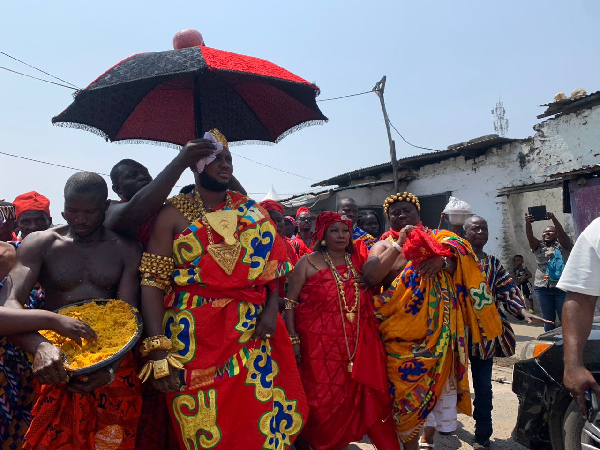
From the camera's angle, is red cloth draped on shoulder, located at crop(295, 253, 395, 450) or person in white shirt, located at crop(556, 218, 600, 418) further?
red cloth draped on shoulder, located at crop(295, 253, 395, 450)

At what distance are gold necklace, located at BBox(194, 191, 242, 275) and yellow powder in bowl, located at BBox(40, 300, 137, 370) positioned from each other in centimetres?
54

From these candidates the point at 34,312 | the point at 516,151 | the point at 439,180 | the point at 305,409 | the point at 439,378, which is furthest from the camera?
the point at 439,180

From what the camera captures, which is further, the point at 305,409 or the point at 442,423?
the point at 442,423

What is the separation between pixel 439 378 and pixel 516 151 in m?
9.42

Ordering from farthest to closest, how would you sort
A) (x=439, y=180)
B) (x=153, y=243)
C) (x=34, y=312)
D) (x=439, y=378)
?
(x=439, y=180) < (x=439, y=378) < (x=153, y=243) < (x=34, y=312)

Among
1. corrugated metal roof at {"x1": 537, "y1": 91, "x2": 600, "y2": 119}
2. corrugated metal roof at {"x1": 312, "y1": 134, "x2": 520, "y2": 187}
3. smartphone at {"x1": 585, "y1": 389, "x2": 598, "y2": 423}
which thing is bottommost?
smartphone at {"x1": 585, "y1": 389, "x2": 598, "y2": 423}

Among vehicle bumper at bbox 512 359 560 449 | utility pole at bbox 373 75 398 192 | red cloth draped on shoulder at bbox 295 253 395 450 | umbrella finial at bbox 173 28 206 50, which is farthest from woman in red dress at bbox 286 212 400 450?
utility pole at bbox 373 75 398 192

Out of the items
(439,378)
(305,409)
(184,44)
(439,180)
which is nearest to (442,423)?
(439,378)

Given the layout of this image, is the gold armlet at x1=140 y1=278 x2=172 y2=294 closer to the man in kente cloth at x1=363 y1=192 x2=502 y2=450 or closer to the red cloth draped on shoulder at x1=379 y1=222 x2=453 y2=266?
the man in kente cloth at x1=363 y1=192 x2=502 y2=450

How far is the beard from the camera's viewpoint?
2.82m

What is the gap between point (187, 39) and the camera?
2961mm

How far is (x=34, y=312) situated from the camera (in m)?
2.17

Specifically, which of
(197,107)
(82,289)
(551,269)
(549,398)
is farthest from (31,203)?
(551,269)

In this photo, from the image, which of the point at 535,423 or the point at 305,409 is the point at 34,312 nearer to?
the point at 305,409
